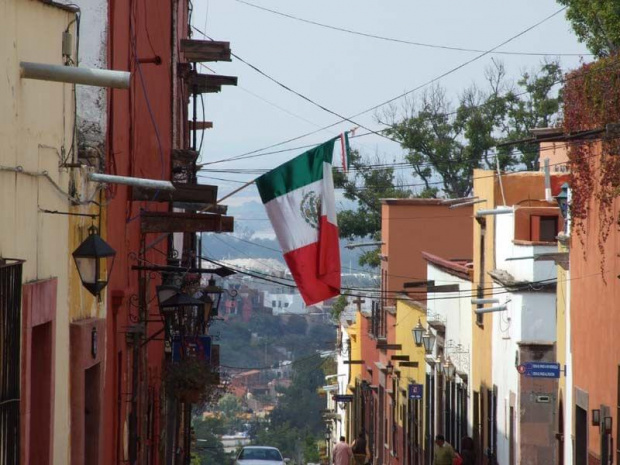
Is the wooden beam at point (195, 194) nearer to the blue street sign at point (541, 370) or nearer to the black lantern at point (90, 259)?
the black lantern at point (90, 259)

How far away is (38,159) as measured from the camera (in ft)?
33.7

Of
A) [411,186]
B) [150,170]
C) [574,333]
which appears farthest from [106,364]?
[411,186]

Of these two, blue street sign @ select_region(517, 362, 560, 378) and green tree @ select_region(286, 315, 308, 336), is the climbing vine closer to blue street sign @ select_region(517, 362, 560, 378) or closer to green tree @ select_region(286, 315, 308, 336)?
blue street sign @ select_region(517, 362, 560, 378)

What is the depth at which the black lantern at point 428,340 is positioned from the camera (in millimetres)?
36250

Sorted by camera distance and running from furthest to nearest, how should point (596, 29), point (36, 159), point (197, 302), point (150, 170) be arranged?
point (596, 29) → point (150, 170) → point (197, 302) → point (36, 159)

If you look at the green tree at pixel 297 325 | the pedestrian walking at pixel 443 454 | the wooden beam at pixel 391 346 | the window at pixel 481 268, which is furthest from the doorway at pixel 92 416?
the green tree at pixel 297 325

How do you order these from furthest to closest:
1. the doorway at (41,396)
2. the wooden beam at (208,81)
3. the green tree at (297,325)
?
1. the green tree at (297,325)
2. the wooden beam at (208,81)
3. the doorway at (41,396)

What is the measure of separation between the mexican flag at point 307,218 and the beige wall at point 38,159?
10.7 feet

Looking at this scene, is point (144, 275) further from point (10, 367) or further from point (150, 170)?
point (10, 367)

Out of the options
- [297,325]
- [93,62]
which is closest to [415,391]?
[93,62]

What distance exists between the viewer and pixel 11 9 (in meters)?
9.22

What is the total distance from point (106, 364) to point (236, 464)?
2440 centimetres

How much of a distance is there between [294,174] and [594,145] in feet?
17.7

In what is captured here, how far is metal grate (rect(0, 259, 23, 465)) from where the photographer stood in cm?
868
